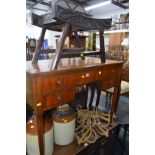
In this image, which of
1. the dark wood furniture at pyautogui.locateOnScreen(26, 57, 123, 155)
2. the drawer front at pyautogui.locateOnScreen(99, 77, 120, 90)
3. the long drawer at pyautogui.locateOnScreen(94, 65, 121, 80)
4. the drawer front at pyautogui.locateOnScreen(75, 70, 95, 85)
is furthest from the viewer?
the drawer front at pyautogui.locateOnScreen(99, 77, 120, 90)

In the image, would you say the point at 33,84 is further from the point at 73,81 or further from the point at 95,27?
the point at 95,27

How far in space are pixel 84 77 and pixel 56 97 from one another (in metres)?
0.26

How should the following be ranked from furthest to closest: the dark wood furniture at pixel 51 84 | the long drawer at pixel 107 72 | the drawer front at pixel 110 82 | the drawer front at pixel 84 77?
1. the drawer front at pixel 110 82
2. the long drawer at pixel 107 72
3. the drawer front at pixel 84 77
4. the dark wood furniture at pixel 51 84

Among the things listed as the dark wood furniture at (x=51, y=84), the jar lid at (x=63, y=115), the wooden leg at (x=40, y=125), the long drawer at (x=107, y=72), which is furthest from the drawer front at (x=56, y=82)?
→ the jar lid at (x=63, y=115)

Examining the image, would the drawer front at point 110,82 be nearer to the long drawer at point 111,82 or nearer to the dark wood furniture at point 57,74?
the long drawer at point 111,82

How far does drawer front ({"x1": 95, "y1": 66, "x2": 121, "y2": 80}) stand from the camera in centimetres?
121

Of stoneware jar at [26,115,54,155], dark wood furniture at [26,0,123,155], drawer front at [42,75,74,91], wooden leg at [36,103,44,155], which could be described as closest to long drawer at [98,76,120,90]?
dark wood furniture at [26,0,123,155]

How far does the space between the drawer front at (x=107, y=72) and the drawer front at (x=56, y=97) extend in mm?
283

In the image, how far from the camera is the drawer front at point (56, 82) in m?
0.89

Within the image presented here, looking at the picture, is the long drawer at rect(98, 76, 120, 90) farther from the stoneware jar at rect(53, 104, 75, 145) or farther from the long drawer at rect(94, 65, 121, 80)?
the stoneware jar at rect(53, 104, 75, 145)

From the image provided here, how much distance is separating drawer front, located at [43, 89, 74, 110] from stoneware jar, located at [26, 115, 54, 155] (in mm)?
273

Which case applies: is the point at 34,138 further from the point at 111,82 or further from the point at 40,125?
the point at 111,82

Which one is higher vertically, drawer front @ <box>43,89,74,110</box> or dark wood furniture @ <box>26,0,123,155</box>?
dark wood furniture @ <box>26,0,123,155</box>
